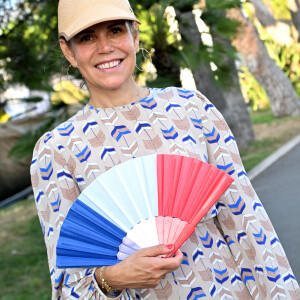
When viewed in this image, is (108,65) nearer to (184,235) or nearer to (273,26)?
(184,235)

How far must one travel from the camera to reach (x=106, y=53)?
2027 millimetres

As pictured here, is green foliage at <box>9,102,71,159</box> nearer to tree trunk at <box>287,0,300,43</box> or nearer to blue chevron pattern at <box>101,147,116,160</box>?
blue chevron pattern at <box>101,147,116,160</box>

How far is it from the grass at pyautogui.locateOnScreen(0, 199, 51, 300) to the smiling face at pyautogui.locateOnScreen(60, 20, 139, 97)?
4.10 meters

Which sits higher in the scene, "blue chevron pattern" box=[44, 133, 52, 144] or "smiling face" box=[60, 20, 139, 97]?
"smiling face" box=[60, 20, 139, 97]

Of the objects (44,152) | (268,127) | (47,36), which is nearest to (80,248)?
(44,152)

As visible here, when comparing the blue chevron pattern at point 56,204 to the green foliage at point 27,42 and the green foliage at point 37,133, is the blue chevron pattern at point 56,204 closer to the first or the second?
the green foliage at point 37,133

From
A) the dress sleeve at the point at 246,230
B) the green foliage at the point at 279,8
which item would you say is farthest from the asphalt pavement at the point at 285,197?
the green foliage at the point at 279,8

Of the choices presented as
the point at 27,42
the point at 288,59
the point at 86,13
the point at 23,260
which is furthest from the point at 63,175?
the point at 288,59

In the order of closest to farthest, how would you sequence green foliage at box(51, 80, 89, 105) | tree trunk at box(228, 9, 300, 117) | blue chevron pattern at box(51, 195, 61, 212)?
blue chevron pattern at box(51, 195, 61, 212)
green foliage at box(51, 80, 89, 105)
tree trunk at box(228, 9, 300, 117)

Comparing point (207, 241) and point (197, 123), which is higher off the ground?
point (197, 123)

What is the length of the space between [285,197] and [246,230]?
5.68 m

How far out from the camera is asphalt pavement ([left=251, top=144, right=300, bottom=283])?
576 cm

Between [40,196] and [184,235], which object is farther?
[40,196]

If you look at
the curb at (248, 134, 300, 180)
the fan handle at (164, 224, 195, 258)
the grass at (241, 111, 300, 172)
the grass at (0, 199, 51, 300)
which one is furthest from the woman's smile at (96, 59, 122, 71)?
the grass at (241, 111, 300, 172)
